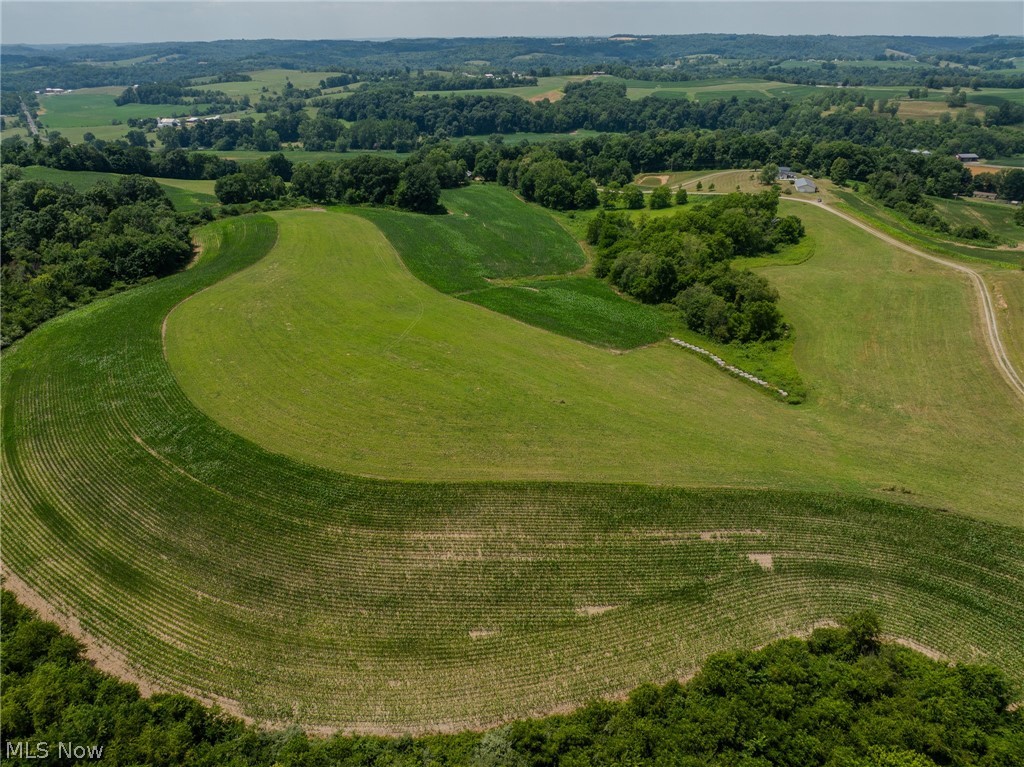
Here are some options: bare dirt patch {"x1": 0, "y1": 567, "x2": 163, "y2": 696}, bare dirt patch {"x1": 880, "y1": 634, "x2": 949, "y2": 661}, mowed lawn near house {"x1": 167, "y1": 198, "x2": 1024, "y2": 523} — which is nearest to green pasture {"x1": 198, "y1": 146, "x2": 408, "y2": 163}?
Result: mowed lawn near house {"x1": 167, "y1": 198, "x2": 1024, "y2": 523}

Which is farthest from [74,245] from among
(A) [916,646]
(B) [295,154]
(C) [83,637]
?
(B) [295,154]

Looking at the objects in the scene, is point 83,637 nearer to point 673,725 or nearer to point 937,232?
point 673,725

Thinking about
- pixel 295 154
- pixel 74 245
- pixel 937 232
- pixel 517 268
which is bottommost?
pixel 517 268

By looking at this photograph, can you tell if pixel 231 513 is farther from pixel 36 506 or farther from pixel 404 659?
pixel 404 659

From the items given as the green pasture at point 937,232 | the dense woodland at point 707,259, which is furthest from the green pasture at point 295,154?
the green pasture at point 937,232

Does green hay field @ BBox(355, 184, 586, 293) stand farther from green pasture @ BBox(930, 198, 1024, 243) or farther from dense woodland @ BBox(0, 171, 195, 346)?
green pasture @ BBox(930, 198, 1024, 243)

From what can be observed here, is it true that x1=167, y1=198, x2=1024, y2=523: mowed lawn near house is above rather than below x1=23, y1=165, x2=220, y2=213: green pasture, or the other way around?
below
